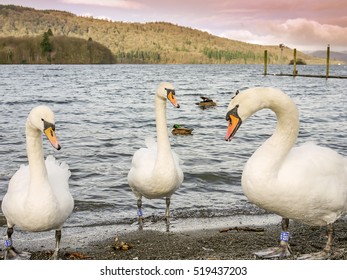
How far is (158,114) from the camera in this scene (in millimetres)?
7969

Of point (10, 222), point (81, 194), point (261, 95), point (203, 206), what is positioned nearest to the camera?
point (261, 95)

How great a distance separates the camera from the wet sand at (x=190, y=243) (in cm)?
596

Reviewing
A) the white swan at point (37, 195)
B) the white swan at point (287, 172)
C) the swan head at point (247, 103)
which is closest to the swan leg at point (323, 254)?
the white swan at point (287, 172)

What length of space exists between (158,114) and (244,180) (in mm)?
3093

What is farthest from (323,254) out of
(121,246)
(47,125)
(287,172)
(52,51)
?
(52,51)

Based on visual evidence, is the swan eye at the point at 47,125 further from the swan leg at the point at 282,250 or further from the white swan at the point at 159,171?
the swan leg at the point at 282,250

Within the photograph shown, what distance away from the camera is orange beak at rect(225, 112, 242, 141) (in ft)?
15.6

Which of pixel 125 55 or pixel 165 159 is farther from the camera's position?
pixel 125 55

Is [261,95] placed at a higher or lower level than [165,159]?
higher

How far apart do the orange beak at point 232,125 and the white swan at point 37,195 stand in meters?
1.65

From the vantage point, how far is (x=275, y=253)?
5645mm

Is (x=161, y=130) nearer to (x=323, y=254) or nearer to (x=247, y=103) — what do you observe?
(x=247, y=103)
